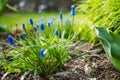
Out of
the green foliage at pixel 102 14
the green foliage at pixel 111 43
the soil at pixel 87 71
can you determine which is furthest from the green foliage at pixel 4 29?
the green foliage at pixel 111 43

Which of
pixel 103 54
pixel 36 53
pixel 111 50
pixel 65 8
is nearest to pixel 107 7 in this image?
pixel 103 54

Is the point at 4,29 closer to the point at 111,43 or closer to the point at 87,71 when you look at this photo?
→ the point at 87,71

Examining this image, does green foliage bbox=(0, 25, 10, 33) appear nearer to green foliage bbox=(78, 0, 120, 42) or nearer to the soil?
green foliage bbox=(78, 0, 120, 42)

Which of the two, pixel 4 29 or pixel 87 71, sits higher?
pixel 4 29

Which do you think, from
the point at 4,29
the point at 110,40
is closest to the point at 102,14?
the point at 110,40

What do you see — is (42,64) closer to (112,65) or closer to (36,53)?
(36,53)
